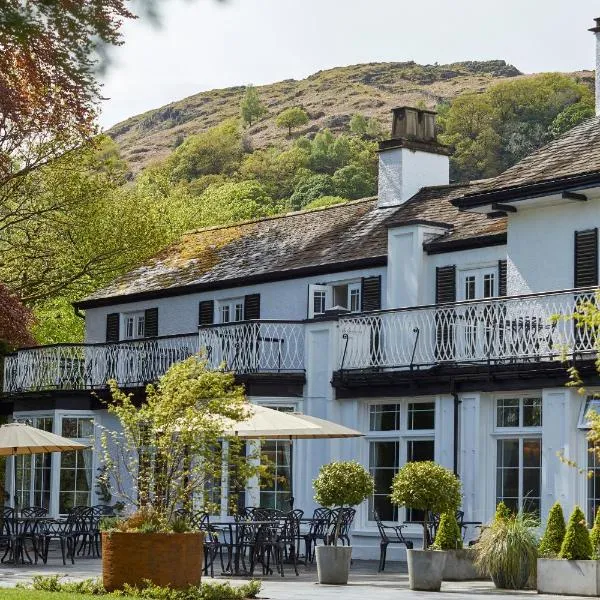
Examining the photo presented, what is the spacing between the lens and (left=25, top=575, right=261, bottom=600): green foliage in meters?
16.7

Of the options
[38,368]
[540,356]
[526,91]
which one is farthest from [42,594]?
[526,91]

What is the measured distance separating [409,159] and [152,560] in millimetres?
16941

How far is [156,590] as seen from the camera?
55.0 ft

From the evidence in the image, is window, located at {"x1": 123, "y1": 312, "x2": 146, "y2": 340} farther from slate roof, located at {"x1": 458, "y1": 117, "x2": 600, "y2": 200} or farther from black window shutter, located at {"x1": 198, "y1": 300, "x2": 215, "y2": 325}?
slate roof, located at {"x1": 458, "y1": 117, "x2": 600, "y2": 200}

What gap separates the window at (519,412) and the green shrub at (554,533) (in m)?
5.17

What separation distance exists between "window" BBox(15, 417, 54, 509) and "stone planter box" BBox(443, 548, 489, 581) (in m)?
14.7

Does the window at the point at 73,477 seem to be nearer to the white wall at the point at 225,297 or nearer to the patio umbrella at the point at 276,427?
the white wall at the point at 225,297

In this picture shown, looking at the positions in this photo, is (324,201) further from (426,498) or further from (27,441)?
(426,498)

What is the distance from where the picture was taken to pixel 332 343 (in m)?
28.2

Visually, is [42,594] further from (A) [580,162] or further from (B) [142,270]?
(B) [142,270]

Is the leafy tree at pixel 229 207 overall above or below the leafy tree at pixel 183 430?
above

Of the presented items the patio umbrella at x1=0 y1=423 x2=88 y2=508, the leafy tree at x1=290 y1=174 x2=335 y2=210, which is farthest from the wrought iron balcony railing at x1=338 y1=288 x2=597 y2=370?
the leafy tree at x1=290 y1=174 x2=335 y2=210

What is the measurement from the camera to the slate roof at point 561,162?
976 inches

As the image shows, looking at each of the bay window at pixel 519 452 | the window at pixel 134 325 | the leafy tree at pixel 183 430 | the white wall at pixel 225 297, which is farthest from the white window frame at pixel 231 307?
the leafy tree at pixel 183 430
